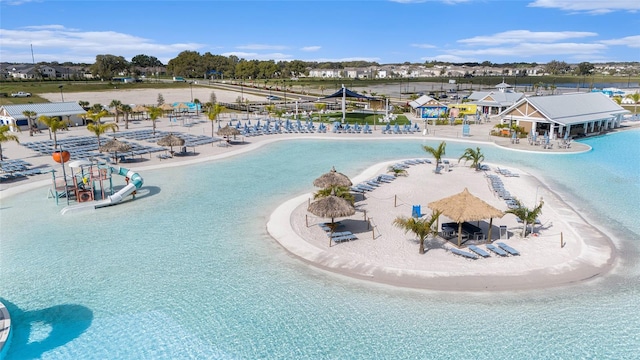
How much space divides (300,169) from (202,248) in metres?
13.4

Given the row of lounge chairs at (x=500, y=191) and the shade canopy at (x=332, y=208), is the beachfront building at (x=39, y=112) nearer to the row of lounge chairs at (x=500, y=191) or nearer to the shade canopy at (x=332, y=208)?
the shade canopy at (x=332, y=208)

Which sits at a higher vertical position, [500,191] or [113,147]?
[113,147]

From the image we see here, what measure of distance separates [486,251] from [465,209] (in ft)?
5.67

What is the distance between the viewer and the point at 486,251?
15570mm

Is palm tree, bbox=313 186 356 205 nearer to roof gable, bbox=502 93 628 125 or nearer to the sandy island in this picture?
the sandy island

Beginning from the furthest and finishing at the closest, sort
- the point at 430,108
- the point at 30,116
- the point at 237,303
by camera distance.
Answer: the point at 430,108 < the point at 30,116 < the point at 237,303

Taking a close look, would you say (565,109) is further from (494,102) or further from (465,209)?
(465,209)

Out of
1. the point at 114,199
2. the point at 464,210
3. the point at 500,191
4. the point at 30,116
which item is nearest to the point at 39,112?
the point at 30,116

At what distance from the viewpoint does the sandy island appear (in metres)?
13.7

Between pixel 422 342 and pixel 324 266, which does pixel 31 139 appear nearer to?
pixel 324 266

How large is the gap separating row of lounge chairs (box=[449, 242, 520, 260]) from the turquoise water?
233 cm

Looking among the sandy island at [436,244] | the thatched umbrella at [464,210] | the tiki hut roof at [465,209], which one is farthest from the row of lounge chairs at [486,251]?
the tiki hut roof at [465,209]

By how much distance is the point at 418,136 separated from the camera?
42250mm

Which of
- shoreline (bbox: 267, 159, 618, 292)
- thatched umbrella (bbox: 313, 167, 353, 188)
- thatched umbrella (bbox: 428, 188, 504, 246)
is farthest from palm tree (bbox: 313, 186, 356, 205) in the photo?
thatched umbrella (bbox: 428, 188, 504, 246)
